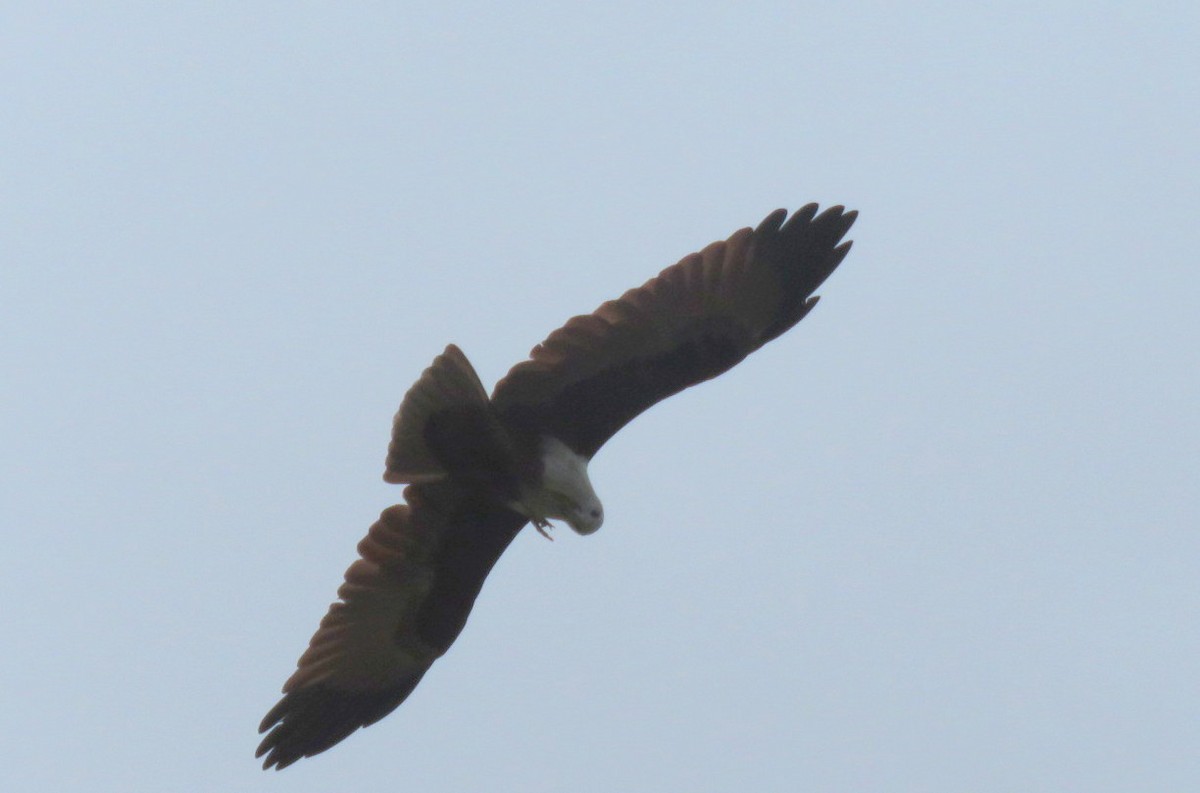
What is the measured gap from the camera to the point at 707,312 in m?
7.50

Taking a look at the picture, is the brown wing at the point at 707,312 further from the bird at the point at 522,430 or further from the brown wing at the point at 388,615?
the brown wing at the point at 388,615

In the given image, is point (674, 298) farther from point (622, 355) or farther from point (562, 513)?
point (562, 513)

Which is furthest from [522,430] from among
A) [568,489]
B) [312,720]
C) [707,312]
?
[312,720]

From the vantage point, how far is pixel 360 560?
8.18 meters

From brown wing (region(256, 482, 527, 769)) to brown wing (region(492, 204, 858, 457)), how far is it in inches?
34.5

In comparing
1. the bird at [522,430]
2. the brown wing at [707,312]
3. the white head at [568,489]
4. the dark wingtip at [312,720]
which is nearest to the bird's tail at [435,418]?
the bird at [522,430]

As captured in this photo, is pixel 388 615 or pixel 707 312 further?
pixel 388 615

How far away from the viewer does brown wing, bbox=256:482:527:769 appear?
8.09 metres

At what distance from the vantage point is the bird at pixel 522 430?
295 inches

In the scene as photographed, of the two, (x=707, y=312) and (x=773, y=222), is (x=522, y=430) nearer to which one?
(x=707, y=312)

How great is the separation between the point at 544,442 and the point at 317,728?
182 centimetres

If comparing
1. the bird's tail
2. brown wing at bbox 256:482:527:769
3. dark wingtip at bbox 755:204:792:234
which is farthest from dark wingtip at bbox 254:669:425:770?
dark wingtip at bbox 755:204:792:234

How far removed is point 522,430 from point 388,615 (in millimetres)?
1249

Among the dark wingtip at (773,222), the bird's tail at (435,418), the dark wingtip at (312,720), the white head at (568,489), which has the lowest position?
the dark wingtip at (312,720)
